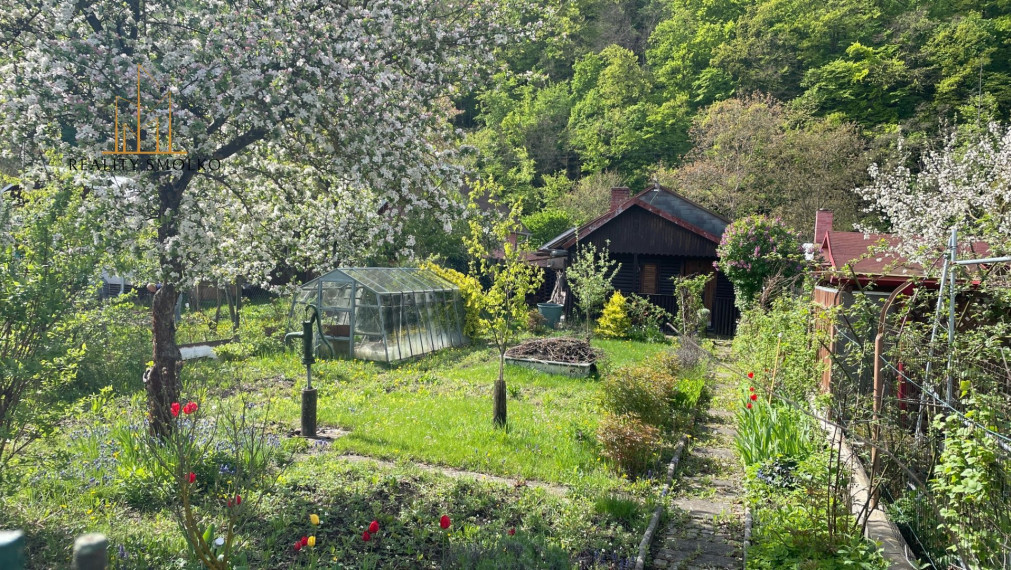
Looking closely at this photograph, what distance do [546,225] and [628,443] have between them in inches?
1227

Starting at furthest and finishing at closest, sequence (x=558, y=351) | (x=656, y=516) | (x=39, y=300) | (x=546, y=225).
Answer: (x=546, y=225) < (x=558, y=351) < (x=656, y=516) < (x=39, y=300)

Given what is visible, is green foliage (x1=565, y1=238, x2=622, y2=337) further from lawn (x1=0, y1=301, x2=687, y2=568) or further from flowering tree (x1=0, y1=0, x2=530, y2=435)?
flowering tree (x1=0, y1=0, x2=530, y2=435)

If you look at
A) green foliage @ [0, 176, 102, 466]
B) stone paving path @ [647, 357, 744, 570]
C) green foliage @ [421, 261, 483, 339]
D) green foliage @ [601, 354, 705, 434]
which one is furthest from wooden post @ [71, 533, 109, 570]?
green foliage @ [421, 261, 483, 339]

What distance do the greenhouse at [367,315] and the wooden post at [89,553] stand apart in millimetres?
13923

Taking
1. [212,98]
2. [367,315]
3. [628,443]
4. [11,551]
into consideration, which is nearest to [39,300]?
[212,98]

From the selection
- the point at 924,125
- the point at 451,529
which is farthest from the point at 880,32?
the point at 451,529

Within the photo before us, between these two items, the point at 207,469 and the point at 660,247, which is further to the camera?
the point at 660,247

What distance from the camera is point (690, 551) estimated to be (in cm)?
500

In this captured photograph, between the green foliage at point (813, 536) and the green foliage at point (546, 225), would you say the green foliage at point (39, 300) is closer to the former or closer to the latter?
the green foliage at point (813, 536)

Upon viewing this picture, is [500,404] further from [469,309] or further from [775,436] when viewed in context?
[469,309]

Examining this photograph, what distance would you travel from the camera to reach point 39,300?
461cm

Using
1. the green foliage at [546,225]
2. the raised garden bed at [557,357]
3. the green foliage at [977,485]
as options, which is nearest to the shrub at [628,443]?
the green foliage at [977,485]

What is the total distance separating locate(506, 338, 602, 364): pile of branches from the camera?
1318 cm

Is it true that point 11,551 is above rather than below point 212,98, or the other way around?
below
